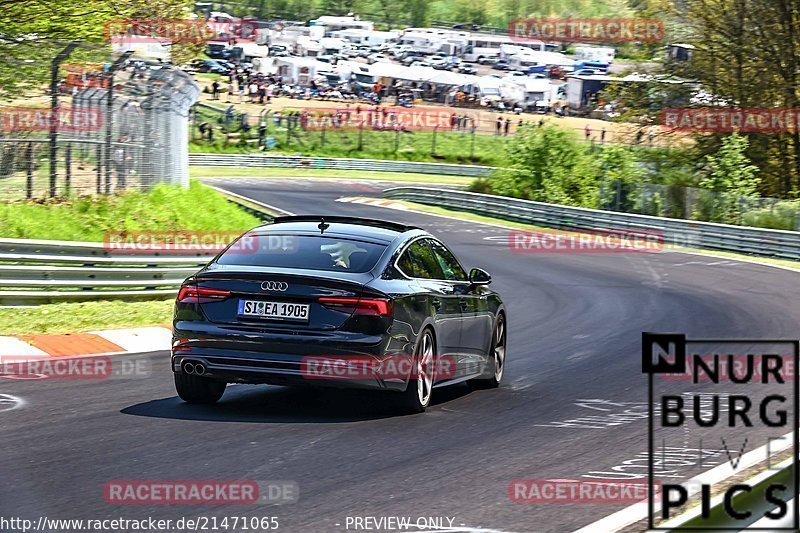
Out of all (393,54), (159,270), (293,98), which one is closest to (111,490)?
(159,270)

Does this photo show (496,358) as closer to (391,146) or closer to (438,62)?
(391,146)

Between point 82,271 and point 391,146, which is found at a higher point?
point 391,146

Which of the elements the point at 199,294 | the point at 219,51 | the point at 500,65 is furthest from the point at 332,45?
the point at 199,294

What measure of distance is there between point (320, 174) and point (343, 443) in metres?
55.4

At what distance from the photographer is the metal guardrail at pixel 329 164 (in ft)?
200

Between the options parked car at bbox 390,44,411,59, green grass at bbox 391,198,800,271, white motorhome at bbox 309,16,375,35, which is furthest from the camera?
white motorhome at bbox 309,16,375,35

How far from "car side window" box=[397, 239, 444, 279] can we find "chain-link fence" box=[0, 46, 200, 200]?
8.63 metres

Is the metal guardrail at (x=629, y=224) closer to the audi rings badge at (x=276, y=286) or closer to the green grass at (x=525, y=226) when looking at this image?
the green grass at (x=525, y=226)

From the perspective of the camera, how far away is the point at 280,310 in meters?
8.42

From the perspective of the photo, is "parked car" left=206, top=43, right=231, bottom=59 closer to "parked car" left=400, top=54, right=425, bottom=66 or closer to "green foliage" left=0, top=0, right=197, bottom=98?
"parked car" left=400, top=54, right=425, bottom=66

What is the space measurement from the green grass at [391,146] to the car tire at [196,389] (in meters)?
56.7

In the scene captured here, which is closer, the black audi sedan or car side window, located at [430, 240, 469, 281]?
the black audi sedan

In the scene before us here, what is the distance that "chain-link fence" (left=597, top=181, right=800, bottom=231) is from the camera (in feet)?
115

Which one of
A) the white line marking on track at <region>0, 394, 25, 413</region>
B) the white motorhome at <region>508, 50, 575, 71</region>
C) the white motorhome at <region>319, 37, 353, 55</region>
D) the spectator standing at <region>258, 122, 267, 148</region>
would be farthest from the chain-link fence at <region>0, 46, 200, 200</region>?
the white motorhome at <region>508, 50, 575, 71</region>
